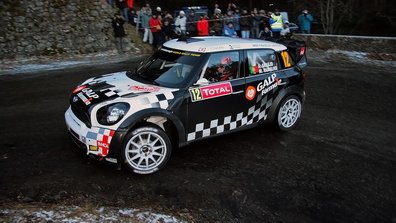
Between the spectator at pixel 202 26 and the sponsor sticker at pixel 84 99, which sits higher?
the spectator at pixel 202 26

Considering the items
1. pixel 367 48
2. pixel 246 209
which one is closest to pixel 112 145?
pixel 246 209

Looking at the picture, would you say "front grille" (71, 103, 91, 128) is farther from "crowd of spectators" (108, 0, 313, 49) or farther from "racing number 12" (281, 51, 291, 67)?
"crowd of spectators" (108, 0, 313, 49)

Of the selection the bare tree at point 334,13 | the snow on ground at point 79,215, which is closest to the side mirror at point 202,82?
the snow on ground at point 79,215

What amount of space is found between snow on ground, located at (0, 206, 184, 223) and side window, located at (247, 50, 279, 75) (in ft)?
9.71

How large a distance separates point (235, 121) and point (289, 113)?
4.66 feet

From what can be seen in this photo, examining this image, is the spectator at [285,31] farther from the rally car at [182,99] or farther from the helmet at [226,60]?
the helmet at [226,60]

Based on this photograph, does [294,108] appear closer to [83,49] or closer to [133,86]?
[133,86]

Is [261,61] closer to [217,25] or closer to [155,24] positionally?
[155,24]

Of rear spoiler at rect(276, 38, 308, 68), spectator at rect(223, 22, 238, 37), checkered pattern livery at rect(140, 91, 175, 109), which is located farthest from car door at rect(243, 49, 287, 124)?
spectator at rect(223, 22, 238, 37)

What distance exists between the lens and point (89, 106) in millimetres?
5305

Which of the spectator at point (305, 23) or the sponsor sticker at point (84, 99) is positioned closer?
the sponsor sticker at point (84, 99)

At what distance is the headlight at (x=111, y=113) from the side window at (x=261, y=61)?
7.38 feet

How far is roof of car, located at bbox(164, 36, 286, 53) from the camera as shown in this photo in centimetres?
617

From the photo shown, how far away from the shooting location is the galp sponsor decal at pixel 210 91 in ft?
18.7
